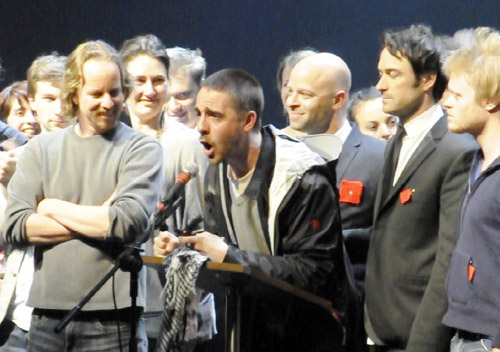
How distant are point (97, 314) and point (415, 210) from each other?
45.9 inches

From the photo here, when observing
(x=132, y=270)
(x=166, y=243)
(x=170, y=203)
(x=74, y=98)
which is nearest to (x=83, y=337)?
(x=132, y=270)

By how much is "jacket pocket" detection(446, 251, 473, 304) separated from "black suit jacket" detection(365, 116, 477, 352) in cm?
32

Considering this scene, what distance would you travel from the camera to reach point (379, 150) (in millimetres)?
4633

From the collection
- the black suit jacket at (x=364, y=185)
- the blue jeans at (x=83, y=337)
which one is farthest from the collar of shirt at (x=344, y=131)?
the blue jeans at (x=83, y=337)

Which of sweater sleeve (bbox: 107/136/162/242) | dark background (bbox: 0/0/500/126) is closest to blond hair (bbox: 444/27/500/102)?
sweater sleeve (bbox: 107/136/162/242)

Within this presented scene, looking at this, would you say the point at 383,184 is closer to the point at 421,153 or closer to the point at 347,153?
the point at 421,153

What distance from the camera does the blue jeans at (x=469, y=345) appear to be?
3.24m

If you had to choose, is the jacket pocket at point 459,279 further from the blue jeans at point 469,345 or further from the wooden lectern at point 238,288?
the wooden lectern at point 238,288

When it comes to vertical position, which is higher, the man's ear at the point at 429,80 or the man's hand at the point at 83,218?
the man's ear at the point at 429,80

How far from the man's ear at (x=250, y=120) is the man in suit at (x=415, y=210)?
0.54 meters

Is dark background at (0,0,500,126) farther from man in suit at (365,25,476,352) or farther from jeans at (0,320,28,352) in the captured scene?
jeans at (0,320,28,352)

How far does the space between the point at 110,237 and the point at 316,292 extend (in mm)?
734

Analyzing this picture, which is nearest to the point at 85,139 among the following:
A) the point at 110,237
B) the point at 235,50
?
the point at 110,237

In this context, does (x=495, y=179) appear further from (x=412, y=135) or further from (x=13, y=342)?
(x=13, y=342)
